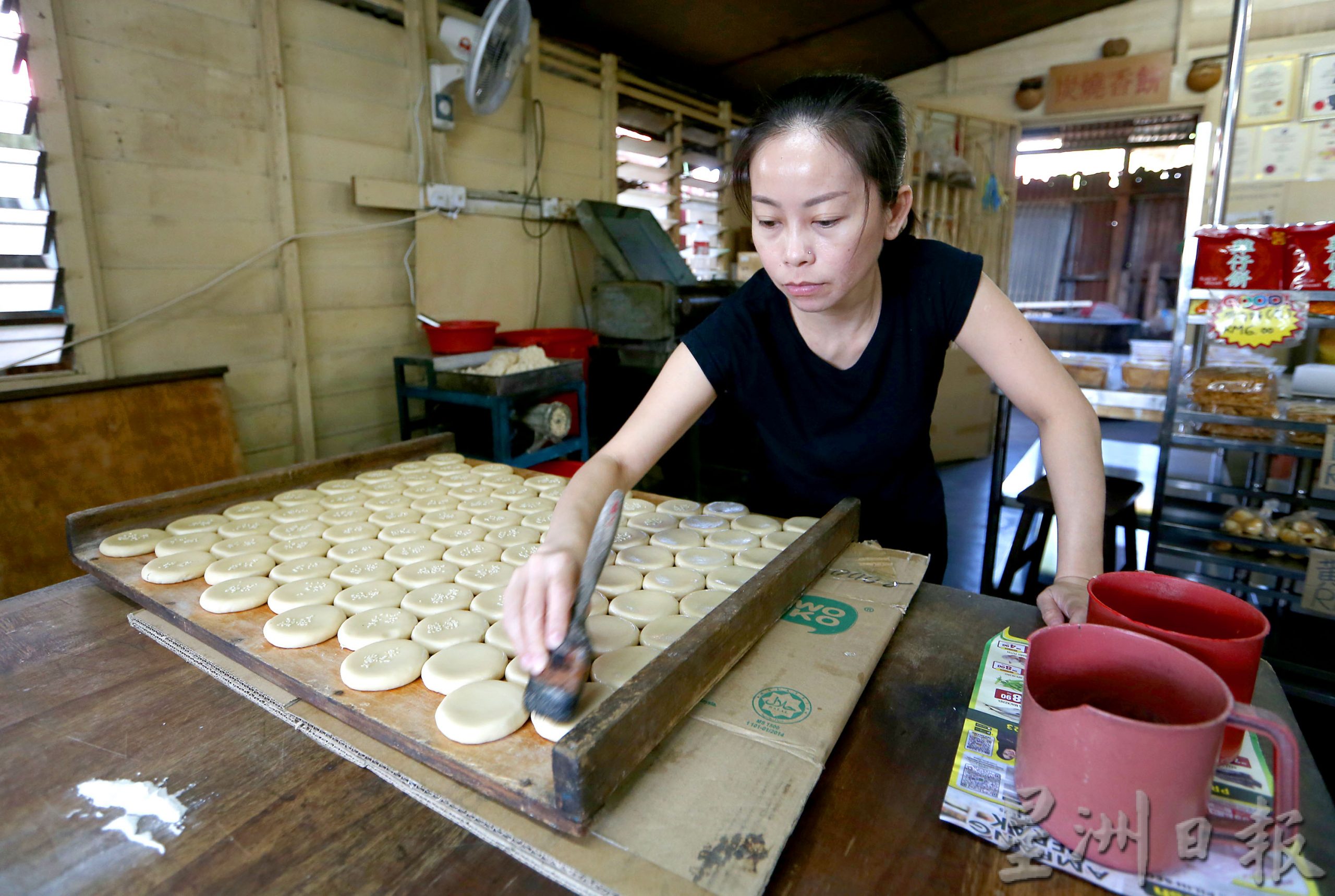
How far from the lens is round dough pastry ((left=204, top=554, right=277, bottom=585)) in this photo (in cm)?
123

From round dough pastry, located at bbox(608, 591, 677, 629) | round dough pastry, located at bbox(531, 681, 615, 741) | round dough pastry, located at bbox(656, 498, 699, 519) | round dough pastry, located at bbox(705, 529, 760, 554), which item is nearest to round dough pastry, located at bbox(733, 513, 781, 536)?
round dough pastry, located at bbox(705, 529, 760, 554)

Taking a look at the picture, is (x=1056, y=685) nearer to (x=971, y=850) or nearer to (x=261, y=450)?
(x=971, y=850)

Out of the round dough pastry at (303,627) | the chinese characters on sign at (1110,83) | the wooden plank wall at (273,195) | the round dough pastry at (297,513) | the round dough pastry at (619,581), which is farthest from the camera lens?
the chinese characters on sign at (1110,83)

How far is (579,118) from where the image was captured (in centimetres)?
495

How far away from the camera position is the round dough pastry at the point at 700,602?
1157 mm

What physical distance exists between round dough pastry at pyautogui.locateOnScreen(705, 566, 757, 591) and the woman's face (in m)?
0.50

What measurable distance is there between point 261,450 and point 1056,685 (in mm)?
3633

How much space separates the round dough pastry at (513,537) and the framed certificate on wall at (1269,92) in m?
4.43

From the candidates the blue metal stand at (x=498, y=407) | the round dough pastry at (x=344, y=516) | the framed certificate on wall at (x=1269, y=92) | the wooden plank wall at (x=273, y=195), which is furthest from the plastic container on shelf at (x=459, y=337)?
the framed certificate on wall at (x=1269, y=92)

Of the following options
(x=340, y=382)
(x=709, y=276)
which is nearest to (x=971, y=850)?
(x=340, y=382)

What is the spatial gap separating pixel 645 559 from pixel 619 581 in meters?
0.11

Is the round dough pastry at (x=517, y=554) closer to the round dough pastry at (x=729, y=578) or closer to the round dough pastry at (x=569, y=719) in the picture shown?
the round dough pastry at (x=729, y=578)

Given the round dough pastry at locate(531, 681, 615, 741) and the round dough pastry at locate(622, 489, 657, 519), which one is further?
the round dough pastry at locate(622, 489, 657, 519)

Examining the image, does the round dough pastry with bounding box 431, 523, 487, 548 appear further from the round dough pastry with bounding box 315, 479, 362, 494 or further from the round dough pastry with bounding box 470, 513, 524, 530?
the round dough pastry with bounding box 315, 479, 362, 494
